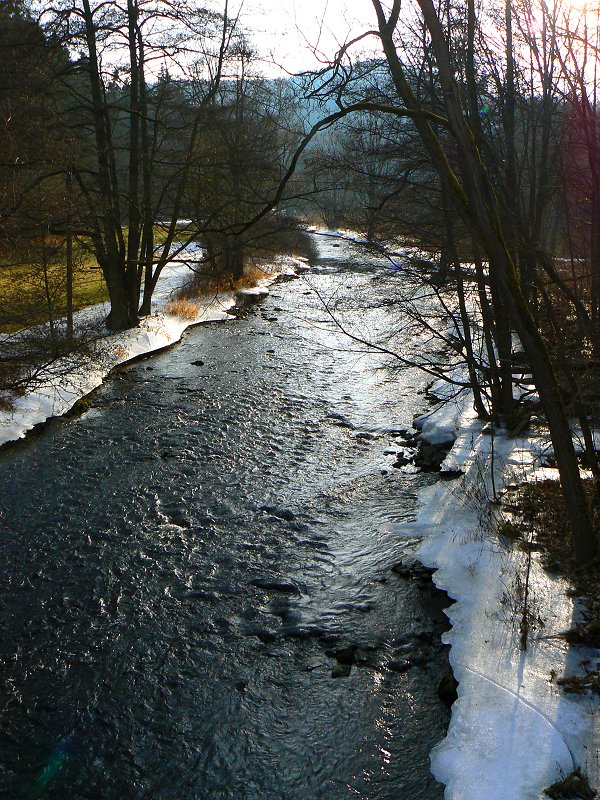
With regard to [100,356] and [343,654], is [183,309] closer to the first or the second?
[100,356]

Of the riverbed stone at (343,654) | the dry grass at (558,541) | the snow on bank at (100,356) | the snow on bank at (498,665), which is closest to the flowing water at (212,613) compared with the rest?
the riverbed stone at (343,654)

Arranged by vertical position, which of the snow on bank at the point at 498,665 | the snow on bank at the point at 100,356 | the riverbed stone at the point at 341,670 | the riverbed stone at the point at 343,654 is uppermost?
the snow on bank at the point at 100,356

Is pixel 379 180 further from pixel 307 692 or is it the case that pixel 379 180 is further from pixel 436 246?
pixel 307 692

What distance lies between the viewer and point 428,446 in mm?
11406

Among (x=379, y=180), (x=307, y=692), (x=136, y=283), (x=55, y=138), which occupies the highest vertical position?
(x=55, y=138)

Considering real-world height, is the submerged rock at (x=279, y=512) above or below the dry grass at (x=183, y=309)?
below

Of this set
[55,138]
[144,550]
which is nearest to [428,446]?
[144,550]

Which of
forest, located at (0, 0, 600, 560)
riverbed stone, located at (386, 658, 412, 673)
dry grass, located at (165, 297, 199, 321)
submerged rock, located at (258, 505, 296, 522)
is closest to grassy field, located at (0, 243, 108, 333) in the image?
forest, located at (0, 0, 600, 560)

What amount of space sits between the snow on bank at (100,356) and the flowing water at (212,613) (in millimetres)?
457

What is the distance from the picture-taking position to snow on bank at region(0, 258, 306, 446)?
12.5 metres

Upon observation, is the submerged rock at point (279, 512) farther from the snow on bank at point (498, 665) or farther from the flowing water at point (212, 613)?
the snow on bank at point (498, 665)

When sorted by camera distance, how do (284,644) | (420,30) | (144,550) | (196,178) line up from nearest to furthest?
(284,644) < (144,550) < (420,30) < (196,178)

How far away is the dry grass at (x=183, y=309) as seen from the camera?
2239 cm

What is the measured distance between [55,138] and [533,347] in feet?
42.7
